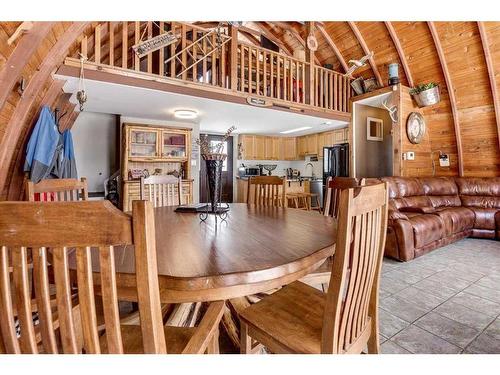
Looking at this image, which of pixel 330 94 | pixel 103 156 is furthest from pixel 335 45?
pixel 103 156

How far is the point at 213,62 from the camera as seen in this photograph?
395 centimetres

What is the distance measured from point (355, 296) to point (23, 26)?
2531mm

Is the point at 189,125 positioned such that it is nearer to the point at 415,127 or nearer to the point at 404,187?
the point at 404,187

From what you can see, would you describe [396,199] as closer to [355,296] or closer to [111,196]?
[355,296]

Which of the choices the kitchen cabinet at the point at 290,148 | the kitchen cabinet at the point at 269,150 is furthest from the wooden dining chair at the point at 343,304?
the kitchen cabinet at the point at 290,148

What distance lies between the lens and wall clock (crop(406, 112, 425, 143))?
4.78 metres

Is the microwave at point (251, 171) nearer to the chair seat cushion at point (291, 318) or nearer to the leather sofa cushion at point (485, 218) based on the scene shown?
the leather sofa cushion at point (485, 218)

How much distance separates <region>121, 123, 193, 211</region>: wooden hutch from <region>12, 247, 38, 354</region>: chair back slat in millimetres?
4046

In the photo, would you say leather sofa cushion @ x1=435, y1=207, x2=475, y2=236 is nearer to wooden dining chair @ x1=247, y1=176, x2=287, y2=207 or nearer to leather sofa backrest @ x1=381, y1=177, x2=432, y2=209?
leather sofa backrest @ x1=381, y1=177, x2=432, y2=209

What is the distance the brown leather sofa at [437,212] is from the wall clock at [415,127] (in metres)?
0.80

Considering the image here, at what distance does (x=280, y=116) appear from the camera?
5090mm

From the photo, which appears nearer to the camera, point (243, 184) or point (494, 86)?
point (494, 86)

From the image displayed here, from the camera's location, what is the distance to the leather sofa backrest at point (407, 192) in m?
4.09

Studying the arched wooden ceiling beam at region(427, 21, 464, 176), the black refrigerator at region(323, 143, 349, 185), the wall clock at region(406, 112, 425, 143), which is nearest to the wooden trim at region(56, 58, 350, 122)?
the black refrigerator at region(323, 143, 349, 185)
